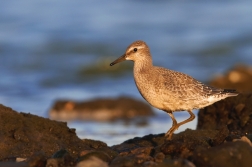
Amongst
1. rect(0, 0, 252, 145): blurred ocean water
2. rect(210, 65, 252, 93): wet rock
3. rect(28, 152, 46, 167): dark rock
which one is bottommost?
rect(28, 152, 46, 167): dark rock

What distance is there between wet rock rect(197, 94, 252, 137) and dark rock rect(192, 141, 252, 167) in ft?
8.08

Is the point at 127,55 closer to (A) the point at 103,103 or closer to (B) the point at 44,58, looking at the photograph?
(A) the point at 103,103

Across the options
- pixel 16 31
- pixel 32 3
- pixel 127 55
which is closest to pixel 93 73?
pixel 16 31

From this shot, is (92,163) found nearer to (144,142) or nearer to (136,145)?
(136,145)

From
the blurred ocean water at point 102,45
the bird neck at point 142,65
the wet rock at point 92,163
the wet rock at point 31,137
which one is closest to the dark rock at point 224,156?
the wet rock at point 92,163

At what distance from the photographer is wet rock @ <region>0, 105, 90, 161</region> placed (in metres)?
7.54

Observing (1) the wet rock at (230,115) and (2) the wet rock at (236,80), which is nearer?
(1) the wet rock at (230,115)

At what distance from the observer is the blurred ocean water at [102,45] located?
15408 millimetres

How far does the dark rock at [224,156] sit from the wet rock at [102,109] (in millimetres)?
6655

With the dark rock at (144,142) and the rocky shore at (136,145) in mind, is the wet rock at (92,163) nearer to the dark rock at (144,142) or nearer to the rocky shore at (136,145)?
the rocky shore at (136,145)

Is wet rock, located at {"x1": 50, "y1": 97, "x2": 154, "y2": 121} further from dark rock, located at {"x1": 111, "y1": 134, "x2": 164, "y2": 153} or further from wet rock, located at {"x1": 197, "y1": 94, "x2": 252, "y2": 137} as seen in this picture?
dark rock, located at {"x1": 111, "y1": 134, "x2": 164, "y2": 153}

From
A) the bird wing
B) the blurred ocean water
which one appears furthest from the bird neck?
the blurred ocean water

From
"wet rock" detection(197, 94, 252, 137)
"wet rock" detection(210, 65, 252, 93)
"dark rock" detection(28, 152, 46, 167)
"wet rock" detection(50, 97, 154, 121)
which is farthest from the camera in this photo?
"wet rock" detection(210, 65, 252, 93)

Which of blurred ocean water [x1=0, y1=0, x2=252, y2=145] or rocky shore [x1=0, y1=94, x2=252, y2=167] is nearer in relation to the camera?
rocky shore [x1=0, y1=94, x2=252, y2=167]
